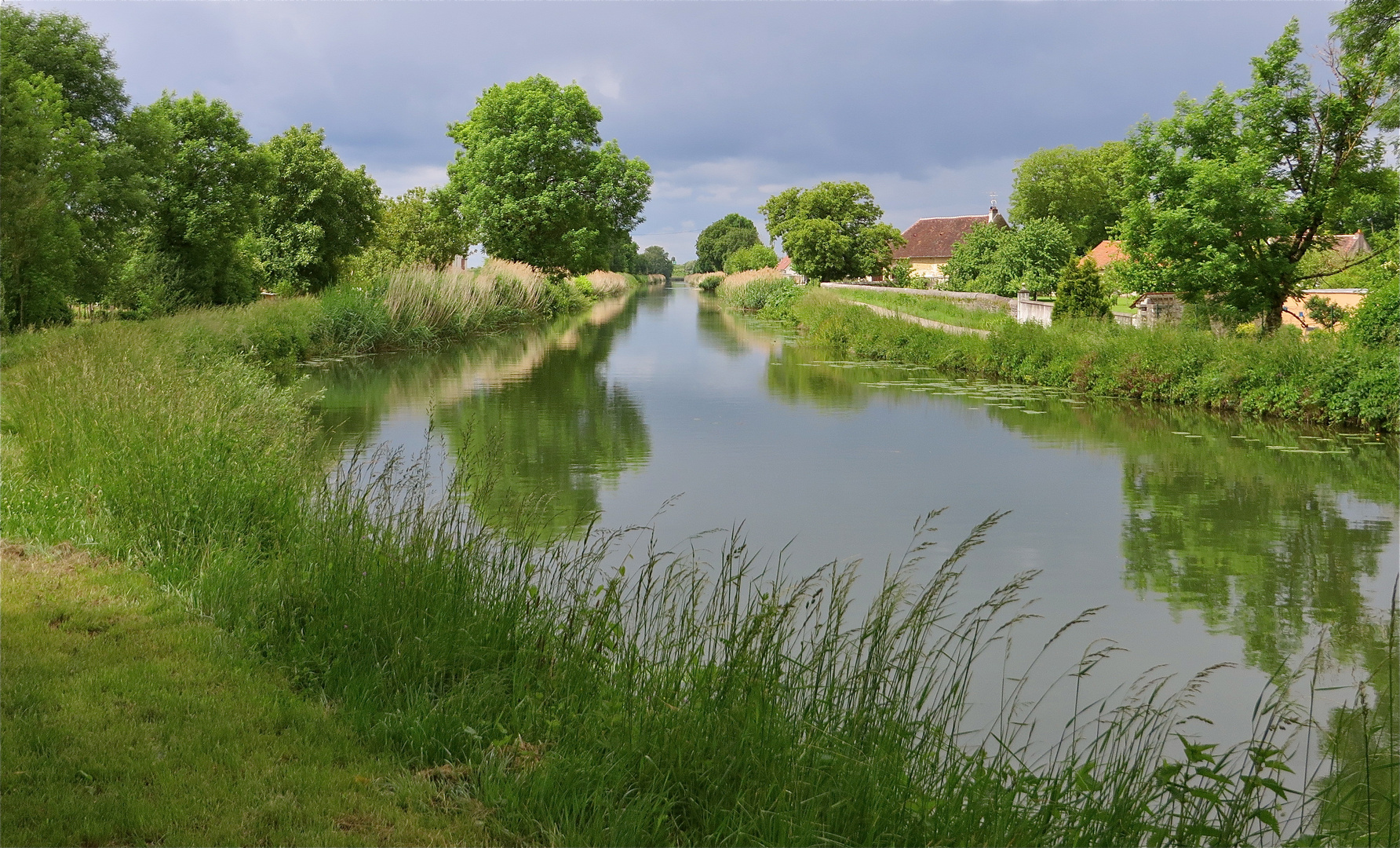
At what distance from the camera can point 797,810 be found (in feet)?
10.9

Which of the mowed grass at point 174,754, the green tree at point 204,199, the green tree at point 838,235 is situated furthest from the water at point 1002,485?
the green tree at point 838,235

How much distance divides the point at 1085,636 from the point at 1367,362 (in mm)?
10752

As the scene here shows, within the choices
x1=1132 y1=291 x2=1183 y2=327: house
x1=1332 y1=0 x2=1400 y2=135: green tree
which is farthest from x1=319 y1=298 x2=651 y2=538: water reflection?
x1=1332 y1=0 x2=1400 y2=135: green tree

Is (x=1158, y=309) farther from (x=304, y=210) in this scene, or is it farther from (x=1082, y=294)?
(x=304, y=210)

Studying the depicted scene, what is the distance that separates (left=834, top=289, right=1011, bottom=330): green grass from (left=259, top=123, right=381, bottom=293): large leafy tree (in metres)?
19.7

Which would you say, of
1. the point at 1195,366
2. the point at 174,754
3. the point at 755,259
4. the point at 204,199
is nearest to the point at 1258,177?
the point at 1195,366

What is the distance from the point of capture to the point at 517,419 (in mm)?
14977

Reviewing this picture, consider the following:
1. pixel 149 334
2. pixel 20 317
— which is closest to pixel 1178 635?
pixel 149 334

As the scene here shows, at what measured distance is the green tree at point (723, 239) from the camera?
451 ft

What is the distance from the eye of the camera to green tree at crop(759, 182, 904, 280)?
58.7 m

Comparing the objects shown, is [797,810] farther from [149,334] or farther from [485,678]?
[149,334]

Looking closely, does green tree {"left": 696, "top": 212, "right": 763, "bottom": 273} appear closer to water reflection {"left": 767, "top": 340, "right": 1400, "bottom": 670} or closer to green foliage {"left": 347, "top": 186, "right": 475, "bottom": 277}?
green foliage {"left": 347, "top": 186, "right": 475, "bottom": 277}

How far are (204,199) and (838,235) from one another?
120ft

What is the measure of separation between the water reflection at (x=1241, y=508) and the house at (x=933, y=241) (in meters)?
57.4
